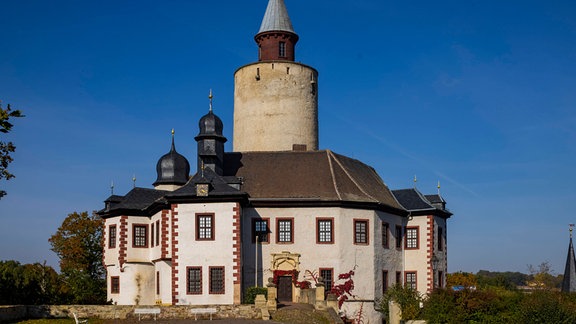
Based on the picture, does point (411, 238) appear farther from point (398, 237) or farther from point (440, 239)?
point (440, 239)

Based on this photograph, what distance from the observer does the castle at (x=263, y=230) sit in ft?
126

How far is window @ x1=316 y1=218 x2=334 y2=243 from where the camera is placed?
41844 millimetres

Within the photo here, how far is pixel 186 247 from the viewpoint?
126 ft

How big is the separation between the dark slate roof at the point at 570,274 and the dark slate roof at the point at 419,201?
973 cm

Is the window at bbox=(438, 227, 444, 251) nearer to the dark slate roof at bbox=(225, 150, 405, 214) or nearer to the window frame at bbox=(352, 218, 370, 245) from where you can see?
the dark slate roof at bbox=(225, 150, 405, 214)

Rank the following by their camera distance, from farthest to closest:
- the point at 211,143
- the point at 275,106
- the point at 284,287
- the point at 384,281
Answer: the point at 275,106 < the point at 384,281 < the point at 211,143 < the point at 284,287

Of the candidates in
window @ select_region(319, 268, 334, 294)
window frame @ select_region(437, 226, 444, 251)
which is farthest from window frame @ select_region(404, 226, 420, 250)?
window @ select_region(319, 268, 334, 294)

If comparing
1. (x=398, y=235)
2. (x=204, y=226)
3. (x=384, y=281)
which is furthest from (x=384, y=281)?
(x=204, y=226)

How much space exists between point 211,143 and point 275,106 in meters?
9.68

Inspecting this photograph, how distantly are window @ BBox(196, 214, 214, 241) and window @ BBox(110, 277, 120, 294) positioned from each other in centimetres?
792

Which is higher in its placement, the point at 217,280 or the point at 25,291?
the point at 217,280

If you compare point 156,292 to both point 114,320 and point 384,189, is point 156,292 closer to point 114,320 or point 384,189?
point 114,320

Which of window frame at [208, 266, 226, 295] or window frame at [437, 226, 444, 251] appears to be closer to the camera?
window frame at [208, 266, 226, 295]

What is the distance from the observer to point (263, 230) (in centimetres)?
4194
